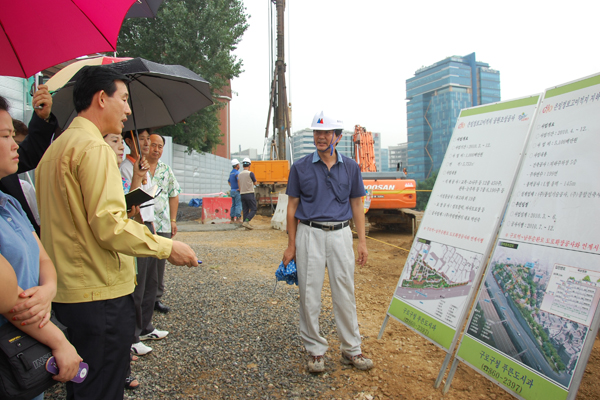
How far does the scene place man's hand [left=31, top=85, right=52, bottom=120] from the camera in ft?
7.03

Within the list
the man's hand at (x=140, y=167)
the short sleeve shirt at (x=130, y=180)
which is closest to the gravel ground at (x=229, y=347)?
the short sleeve shirt at (x=130, y=180)

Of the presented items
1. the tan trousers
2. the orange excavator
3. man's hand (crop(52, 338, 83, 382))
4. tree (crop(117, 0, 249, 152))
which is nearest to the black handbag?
man's hand (crop(52, 338, 83, 382))

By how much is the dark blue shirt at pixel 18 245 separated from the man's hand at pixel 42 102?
Result: 926 mm

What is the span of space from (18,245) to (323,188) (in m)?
2.20

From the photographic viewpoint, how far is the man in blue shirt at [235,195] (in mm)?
12500

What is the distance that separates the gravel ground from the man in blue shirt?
702 cm

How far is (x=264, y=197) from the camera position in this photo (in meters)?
15.5

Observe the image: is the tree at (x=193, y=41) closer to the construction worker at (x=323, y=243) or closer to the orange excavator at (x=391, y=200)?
the orange excavator at (x=391, y=200)

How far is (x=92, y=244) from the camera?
1.60m

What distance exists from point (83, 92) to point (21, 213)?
2.00 ft

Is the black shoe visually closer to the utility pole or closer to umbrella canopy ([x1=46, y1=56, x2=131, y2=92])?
umbrella canopy ([x1=46, y1=56, x2=131, y2=92])

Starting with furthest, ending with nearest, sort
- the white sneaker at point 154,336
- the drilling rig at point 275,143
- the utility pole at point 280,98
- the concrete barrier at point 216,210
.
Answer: the utility pole at point 280,98
the drilling rig at point 275,143
the concrete barrier at point 216,210
the white sneaker at point 154,336

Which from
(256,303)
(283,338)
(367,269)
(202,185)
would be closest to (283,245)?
(367,269)

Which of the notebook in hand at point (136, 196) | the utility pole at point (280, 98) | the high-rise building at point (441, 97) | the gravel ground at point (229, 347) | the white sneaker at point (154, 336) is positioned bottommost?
the gravel ground at point (229, 347)
